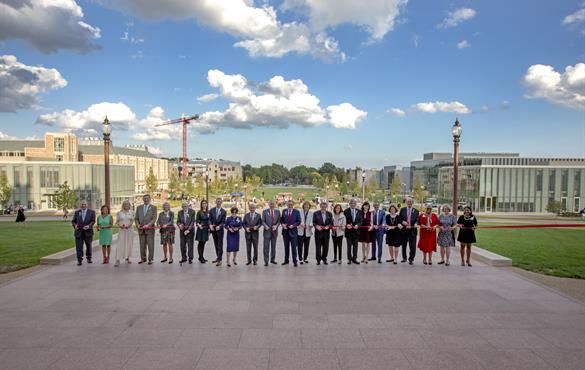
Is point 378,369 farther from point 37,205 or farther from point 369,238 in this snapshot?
point 37,205

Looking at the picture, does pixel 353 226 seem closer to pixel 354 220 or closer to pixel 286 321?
pixel 354 220

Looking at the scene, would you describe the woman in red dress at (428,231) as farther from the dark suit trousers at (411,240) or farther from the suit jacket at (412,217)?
the dark suit trousers at (411,240)

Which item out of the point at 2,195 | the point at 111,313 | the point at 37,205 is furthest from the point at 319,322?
the point at 37,205

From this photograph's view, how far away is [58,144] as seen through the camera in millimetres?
84125

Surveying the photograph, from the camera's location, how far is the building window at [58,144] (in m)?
83.7

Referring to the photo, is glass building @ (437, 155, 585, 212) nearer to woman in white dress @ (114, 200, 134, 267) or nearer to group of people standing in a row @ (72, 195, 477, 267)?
group of people standing in a row @ (72, 195, 477, 267)

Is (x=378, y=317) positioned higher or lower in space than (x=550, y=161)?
lower

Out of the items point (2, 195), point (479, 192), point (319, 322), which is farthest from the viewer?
point (479, 192)

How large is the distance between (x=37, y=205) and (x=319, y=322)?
239ft

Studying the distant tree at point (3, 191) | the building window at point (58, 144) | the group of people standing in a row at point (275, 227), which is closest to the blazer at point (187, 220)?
the group of people standing in a row at point (275, 227)

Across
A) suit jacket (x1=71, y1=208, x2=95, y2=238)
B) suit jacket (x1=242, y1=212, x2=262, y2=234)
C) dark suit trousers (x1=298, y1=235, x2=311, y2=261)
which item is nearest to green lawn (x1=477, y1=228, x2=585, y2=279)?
dark suit trousers (x1=298, y1=235, x2=311, y2=261)

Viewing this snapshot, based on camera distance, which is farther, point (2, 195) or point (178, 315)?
point (2, 195)

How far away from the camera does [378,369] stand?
5555 mm

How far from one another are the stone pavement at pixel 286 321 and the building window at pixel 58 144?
84.7 m
